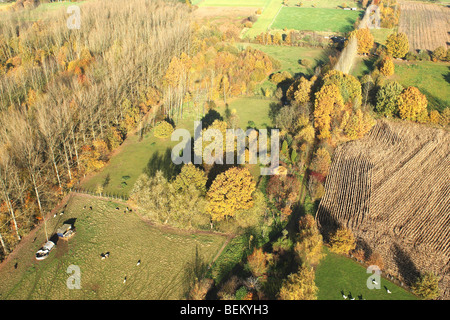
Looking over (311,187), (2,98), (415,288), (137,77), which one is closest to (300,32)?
(137,77)

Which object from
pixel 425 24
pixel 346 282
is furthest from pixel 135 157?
pixel 425 24

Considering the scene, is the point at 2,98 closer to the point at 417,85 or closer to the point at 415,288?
the point at 415,288

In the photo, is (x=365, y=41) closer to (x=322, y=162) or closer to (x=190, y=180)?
(x=322, y=162)

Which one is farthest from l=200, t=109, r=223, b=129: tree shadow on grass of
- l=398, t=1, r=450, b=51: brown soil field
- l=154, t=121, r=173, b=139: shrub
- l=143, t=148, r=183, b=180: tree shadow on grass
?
l=398, t=1, r=450, b=51: brown soil field

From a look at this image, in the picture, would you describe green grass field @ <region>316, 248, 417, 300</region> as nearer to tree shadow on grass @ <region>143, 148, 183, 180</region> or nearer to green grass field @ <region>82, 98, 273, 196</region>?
tree shadow on grass @ <region>143, 148, 183, 180</region>
